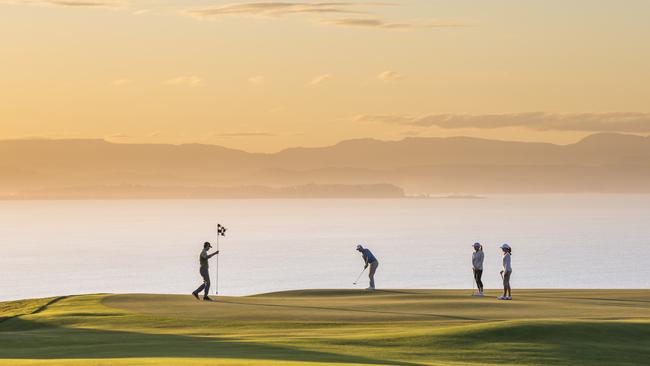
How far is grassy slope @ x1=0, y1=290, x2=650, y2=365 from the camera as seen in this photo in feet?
107

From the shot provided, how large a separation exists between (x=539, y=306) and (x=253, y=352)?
17276mm

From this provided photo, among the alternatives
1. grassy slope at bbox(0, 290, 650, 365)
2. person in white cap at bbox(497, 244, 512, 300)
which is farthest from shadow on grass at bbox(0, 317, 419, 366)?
person in white cap at bbox(497, 244, 512, 300)

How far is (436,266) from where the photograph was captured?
129 metres

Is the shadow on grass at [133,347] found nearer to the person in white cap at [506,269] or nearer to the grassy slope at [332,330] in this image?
the grassy slope at [332,330]

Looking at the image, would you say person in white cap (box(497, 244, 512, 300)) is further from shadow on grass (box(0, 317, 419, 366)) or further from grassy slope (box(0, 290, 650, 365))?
shadow on grass (box(0, 317, 419, 366))

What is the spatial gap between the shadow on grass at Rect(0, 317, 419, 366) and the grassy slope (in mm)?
31

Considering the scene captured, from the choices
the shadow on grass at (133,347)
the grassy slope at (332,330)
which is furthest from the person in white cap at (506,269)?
the shadow on grass at (133,347)

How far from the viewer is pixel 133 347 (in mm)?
34625

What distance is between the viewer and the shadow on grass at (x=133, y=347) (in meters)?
31.8

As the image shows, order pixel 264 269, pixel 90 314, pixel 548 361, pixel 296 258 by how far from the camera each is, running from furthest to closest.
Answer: pixel 296 258
pixel 264 269
pixel 90 314
pixel 548 361

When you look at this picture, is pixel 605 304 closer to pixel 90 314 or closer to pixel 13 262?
pixel 90 314

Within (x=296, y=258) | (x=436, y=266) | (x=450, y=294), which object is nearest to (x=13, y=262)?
(x=296, y=258)

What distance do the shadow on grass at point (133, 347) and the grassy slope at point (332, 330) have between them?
31mm

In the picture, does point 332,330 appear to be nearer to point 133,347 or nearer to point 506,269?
point 133,347
